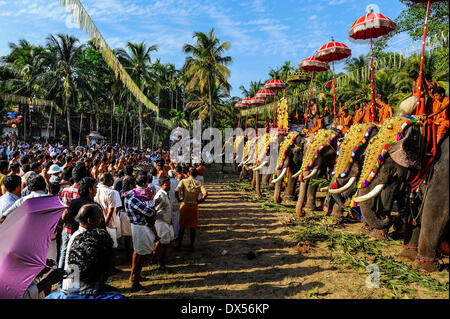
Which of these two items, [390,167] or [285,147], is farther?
[285,147]

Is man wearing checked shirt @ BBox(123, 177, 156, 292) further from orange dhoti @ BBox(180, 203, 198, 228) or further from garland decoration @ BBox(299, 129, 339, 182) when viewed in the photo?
garland decoration @ BBox(299, 129, 339, 182)

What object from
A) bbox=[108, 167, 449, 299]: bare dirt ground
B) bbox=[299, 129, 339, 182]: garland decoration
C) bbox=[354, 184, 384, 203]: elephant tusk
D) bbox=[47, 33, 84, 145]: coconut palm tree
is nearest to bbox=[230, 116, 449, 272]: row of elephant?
bbox=[354, 184, 384, 203]: elephant tusk

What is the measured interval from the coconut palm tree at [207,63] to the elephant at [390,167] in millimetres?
21064

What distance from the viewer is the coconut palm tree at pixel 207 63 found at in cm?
2481

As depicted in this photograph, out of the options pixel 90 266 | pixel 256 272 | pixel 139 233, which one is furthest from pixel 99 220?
pixel 256 272

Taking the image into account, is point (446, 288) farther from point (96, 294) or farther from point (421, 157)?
point (96, 294)

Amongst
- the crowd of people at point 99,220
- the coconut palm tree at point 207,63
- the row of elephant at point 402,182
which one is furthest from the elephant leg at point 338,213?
the coconut palm tree at point 207,63

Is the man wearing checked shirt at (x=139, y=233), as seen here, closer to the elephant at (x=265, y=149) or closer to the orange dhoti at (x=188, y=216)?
the orange dhoti at (x=188, y=216)

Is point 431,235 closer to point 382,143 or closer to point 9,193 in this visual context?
point 382,143

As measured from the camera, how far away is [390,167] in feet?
15.5

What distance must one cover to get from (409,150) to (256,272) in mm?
3166

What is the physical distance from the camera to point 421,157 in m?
4.37

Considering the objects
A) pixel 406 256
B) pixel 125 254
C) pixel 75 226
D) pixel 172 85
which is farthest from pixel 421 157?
pixel 172 85

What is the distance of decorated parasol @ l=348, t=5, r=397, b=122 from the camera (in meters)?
6.35
